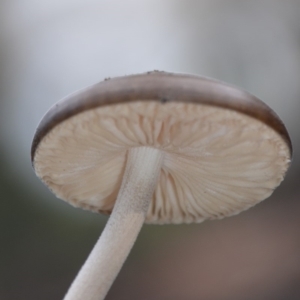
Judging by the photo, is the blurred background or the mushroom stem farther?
the blurred background

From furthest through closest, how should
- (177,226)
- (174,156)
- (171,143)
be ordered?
1. (177,226)
2. (174,156)
3. (171,143)

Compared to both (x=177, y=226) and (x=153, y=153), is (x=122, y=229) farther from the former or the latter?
(x=177, y=226)

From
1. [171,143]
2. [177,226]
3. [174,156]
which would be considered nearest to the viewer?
[171,143]

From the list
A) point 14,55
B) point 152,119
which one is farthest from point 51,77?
point 152,119

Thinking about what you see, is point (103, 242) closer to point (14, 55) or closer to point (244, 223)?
point (244, 223)

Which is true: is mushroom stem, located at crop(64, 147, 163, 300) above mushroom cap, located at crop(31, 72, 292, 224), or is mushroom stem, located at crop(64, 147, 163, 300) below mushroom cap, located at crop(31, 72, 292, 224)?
below

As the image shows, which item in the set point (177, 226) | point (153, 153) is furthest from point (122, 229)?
point (177, 226)
